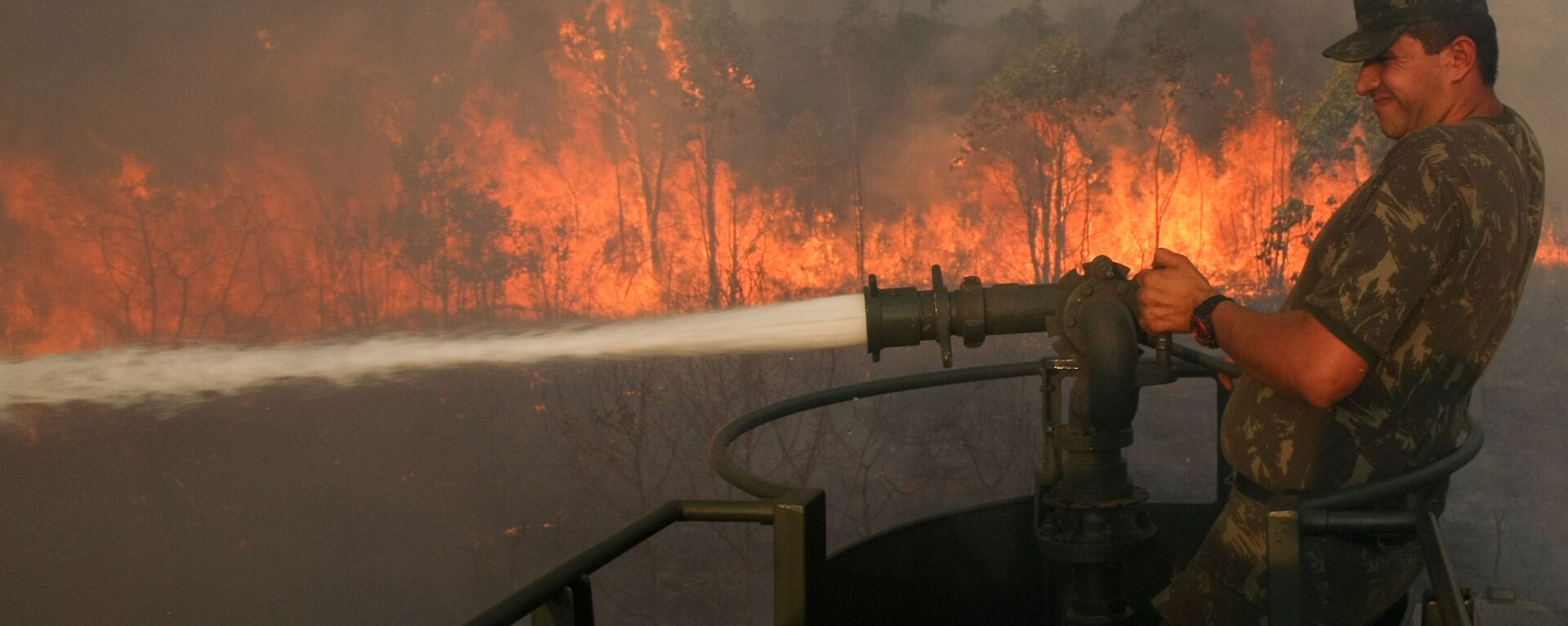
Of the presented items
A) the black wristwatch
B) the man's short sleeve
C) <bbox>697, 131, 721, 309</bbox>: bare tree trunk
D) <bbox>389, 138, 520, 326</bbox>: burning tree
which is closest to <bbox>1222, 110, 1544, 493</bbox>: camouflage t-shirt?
the man's short sleeve

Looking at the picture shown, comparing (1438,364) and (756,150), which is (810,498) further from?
(756,150)

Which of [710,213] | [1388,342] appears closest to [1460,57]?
[1388,342]

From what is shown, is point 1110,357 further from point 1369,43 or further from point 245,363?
point 245,363

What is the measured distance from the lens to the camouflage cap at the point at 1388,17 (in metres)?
1.76

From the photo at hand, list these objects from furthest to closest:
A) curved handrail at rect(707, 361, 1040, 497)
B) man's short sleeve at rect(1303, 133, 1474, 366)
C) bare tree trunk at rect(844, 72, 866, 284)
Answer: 1. bare tree trunk at rect(844, 72, 866, 284)
2. man's short sleeve at rect(1303, 133, 1474, 366)
3. curved handrail at rect(707, 361, 1040, 497)

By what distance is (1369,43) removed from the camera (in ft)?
5.98

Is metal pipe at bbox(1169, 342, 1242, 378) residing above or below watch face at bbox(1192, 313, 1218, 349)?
below

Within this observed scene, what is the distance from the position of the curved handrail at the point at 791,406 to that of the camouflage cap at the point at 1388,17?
841 mm

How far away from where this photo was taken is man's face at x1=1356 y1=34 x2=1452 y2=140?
1.79 meters

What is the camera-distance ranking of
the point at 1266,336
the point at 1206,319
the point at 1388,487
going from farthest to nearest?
the point at 1206,319 < the point at 1266,336 < the point at 1388,487

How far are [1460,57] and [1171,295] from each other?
1.78 ft

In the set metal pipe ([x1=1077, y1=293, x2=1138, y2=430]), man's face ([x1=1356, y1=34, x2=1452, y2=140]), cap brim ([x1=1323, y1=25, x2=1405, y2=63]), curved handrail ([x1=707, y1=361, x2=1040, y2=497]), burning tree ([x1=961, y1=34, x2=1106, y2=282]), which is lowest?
curved handrail ([x1=707, y1=361, x2=1040, y2=497])

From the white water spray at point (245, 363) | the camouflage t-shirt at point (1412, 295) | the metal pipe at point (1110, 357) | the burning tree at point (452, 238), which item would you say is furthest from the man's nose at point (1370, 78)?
the burning tree at point (452, 238)

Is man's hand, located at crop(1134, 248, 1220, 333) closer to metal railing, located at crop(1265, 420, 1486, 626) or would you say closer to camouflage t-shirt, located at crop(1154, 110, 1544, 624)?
camouflage t-shirt, located at crop(1154, 110, 1544, 624)
